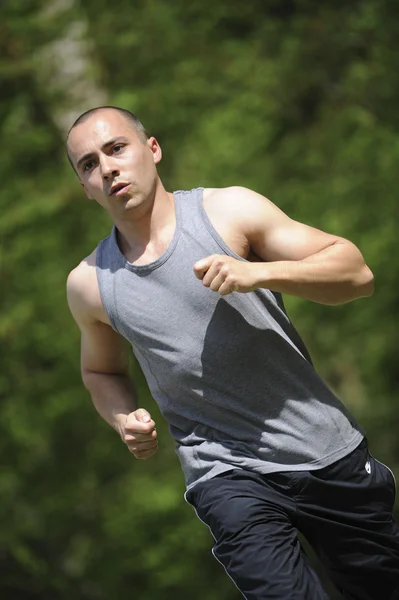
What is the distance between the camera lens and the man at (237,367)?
2592 millimetres

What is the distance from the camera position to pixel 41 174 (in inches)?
271

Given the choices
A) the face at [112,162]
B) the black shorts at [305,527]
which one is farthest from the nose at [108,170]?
the black shorts at [305,527]

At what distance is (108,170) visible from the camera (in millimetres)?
2652

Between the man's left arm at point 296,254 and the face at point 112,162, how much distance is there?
0.68 ft

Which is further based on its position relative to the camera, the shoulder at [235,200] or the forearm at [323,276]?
the shoulder at [235,200]

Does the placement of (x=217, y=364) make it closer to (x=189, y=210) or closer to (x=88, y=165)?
(x=189, y=210)

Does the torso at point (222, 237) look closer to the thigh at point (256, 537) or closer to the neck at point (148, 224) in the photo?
the neck at point (148, 224)

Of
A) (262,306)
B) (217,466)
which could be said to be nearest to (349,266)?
(262,306)

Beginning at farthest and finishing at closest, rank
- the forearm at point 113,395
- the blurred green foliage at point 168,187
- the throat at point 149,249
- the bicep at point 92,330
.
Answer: the blurred green foliage at point 168,187
the forearm at point 113,395
the bicep at point 92,330
the throat at point 149,249

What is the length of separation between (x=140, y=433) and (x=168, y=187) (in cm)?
409

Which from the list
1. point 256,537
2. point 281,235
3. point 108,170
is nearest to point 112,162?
point 108,170

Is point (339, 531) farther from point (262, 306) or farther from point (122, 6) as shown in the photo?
point (122, 6)

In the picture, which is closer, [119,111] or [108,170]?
[108,170]

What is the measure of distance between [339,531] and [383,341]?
4.00 m
